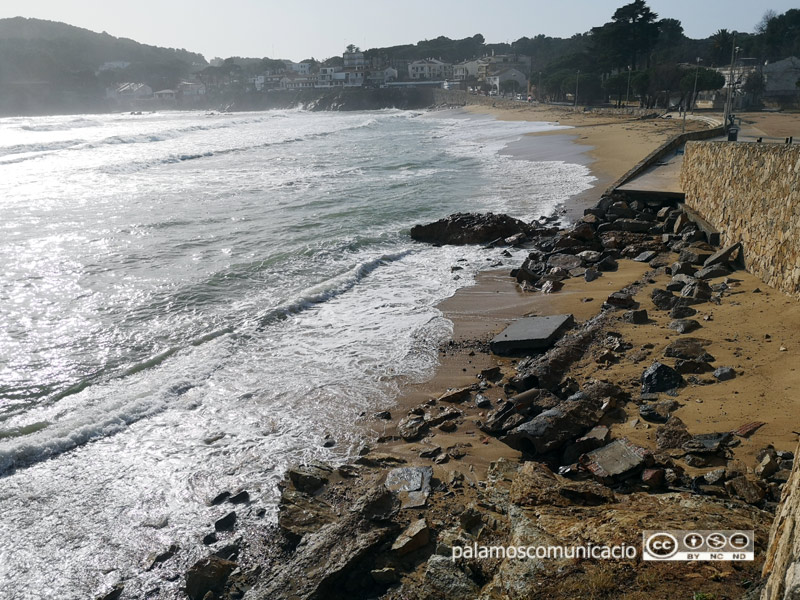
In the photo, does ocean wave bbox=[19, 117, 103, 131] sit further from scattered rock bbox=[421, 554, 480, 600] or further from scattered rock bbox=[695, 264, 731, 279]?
scattered rock bbox=[421, 554, 480, 600]

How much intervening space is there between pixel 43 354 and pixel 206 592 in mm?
6497

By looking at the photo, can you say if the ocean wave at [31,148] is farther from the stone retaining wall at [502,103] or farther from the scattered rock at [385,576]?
the stone retaining wall at [502,103]

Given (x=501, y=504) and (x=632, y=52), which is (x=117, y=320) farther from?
(x=632, y=52)

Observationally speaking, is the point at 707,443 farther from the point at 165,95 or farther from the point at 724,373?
the point at 165,95

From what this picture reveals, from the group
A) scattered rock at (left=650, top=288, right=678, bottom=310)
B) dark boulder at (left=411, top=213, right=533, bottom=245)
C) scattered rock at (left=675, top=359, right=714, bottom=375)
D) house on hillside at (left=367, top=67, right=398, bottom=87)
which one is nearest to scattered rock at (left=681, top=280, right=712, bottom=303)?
scattered rock at (left=650, top=288, right=678, bottom=310)

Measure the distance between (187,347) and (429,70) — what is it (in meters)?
154

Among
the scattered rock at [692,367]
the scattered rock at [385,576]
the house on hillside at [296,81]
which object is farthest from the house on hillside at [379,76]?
the scattered rock at [385,576]

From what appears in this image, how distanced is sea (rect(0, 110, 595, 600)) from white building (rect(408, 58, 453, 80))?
136542mm

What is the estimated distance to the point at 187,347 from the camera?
965 cm

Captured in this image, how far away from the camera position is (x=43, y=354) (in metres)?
9.50

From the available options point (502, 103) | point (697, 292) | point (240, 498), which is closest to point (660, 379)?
point (697, 292)

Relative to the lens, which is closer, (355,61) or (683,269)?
(683,269)

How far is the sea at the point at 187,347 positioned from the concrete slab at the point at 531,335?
1.05 meters

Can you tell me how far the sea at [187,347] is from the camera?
5664 mm
